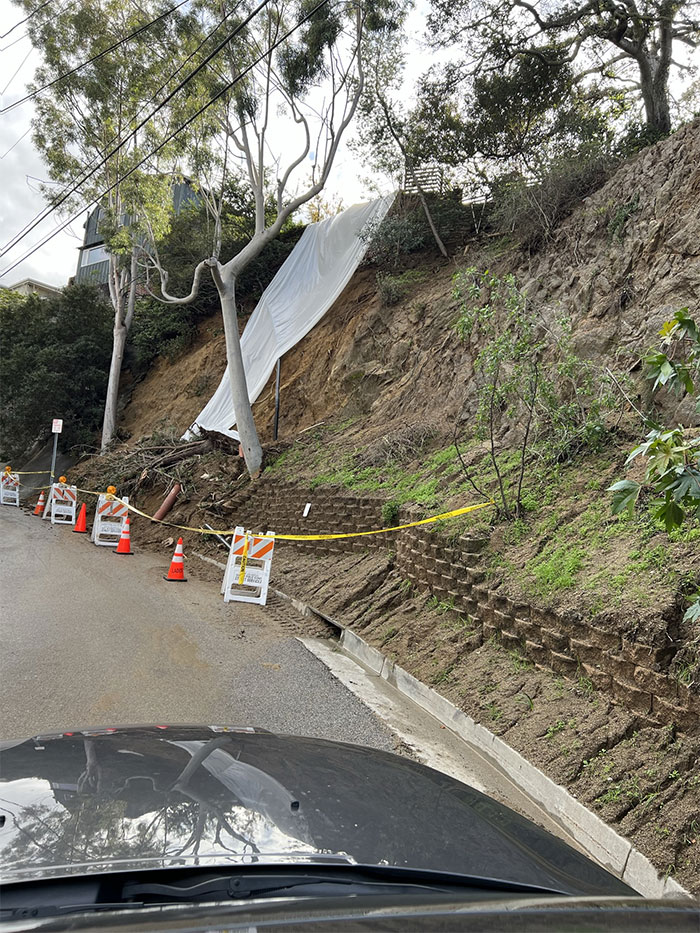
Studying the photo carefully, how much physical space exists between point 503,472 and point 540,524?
6.05ft

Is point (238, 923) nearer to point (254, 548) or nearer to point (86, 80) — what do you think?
point (254, 548)

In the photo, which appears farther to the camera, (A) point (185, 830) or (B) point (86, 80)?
(B) point (86, 80)

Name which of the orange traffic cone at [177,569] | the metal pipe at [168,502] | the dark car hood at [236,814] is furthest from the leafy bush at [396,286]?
the dark car hood at [236,814]

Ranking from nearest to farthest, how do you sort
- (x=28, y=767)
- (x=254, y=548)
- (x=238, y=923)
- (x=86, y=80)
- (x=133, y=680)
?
1. (x=238, y=923)
2. (x=28, y=767)
3. (x=133, y=680)
4. (x=254, y=548)
5. (x=86, y=80)

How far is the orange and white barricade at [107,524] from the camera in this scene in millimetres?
16484

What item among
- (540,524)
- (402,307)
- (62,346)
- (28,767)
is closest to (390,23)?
(402,307)

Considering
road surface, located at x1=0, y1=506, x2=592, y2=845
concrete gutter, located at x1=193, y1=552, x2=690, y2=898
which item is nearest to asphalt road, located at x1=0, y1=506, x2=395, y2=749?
road surface, located at x1=0, y1=506, x2=592, y2=845

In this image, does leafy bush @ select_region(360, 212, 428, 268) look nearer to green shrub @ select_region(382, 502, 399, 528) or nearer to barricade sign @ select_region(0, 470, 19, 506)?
green shrub @ select_region(382, 502, 399, 528)

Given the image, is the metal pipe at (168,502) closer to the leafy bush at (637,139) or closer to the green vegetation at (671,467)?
the leafy bush at (637,139)

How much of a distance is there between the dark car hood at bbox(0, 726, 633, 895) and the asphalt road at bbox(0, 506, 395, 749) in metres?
3.05

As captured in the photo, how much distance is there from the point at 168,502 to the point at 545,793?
49.5ft

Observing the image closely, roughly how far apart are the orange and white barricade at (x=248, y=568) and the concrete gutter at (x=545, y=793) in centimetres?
303

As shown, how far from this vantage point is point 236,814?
6.56 ft

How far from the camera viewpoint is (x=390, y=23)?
18.5 metres
